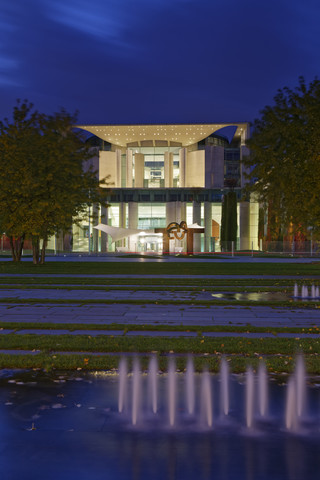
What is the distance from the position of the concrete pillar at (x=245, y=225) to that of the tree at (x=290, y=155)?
68.0m

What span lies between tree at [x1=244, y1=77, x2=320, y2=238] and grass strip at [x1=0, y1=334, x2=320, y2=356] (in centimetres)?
1041

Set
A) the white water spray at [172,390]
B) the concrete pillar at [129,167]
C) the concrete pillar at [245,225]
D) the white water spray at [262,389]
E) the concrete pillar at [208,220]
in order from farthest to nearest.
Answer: the concrete pillar at [129,167] < the concrete pillar at [245,225] < the concrete pillar at [208,220] < the white water spray at [262,389] < the white water spray at [172,390]

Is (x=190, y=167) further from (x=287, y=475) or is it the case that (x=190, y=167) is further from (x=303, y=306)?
(x=287, y=475)

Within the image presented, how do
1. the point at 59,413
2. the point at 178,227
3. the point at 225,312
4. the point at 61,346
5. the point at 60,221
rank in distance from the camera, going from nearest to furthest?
the point at 59,413 < the point at 61,346 < the point at 225,312 < the point at 60,221 < the point at 178,227

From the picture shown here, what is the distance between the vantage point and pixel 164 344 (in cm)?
925

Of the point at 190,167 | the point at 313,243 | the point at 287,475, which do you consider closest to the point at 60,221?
the point at 287,475

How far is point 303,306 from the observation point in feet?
48.9

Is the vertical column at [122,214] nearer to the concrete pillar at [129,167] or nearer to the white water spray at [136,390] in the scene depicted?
the concrete pillar at [129,167]

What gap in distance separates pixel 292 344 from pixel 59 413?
5.18 m

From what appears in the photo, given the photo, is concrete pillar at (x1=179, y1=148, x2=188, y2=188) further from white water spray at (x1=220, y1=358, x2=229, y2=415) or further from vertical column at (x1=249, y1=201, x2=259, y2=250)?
white water spray at (x1=220, y1=358, x2=229, y2=415)

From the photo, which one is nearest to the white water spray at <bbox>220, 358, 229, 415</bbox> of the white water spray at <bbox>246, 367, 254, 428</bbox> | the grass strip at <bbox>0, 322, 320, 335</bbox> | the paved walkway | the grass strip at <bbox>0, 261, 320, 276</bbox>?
the white water spray at <bbox>246, 367, 254, 428</bbox>

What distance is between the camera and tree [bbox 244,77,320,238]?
64.1ft

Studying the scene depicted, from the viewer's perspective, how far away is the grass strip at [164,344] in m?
8.84

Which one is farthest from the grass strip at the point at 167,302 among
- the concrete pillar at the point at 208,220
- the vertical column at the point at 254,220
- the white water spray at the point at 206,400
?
the vertical column at the point at 254,220
